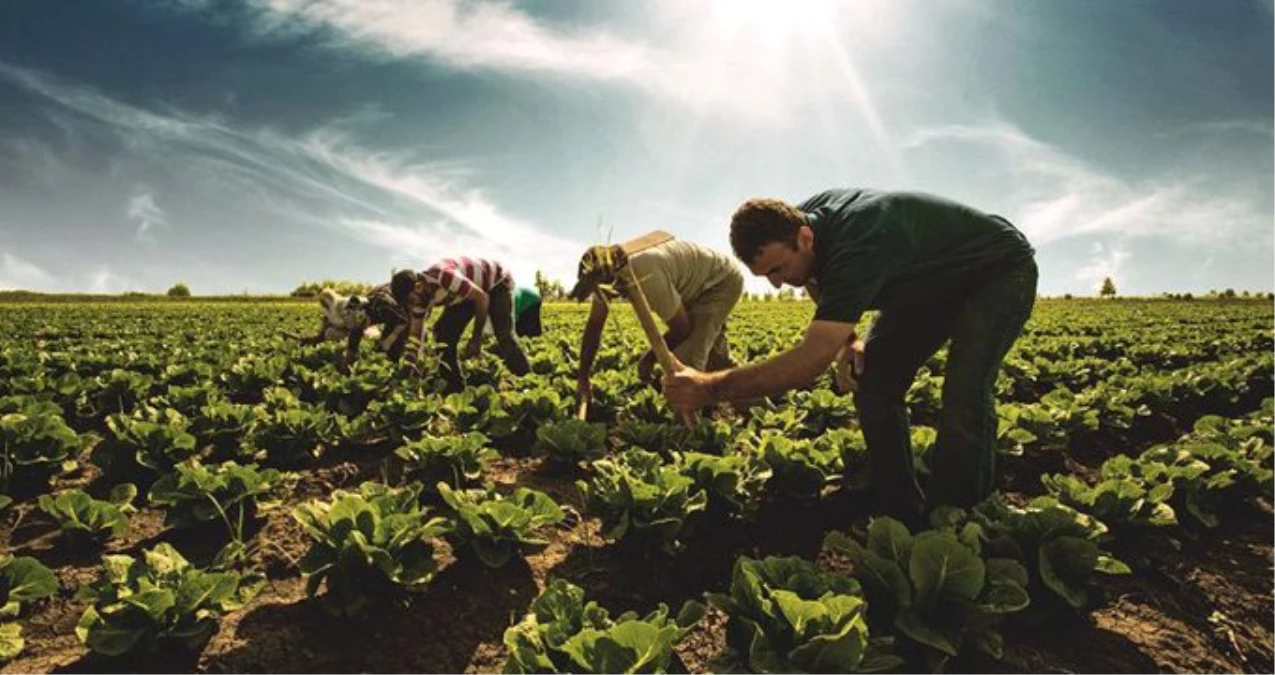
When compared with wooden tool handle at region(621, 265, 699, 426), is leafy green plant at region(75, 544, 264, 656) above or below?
below

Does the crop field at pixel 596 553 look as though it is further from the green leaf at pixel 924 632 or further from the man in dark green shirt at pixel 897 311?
the man in dark green shirt at pixel 897 311

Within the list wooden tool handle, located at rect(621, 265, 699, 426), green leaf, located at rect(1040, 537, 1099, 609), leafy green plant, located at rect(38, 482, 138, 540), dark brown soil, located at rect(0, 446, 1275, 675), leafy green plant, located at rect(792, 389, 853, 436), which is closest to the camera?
dark brown soil, located at rect(0, 446, 1275, 675)

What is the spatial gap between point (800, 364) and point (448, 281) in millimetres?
4950

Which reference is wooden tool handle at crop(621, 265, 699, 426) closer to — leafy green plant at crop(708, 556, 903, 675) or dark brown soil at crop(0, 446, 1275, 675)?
dark brown soil at crop(0, 446, 1275, 675)

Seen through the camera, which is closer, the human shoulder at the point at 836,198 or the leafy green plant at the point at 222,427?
the human shoulder at the point at 836,198

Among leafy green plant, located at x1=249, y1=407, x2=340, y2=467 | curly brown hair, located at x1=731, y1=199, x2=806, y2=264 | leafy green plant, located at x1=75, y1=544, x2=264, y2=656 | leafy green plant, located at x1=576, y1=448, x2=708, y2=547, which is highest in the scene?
curly brown hair, located at x1=731, y1=199, x2=806, y2=264

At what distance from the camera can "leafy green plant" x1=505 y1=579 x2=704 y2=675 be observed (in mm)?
2057

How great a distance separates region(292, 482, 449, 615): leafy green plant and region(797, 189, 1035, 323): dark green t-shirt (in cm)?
209

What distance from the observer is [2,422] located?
14.1ft

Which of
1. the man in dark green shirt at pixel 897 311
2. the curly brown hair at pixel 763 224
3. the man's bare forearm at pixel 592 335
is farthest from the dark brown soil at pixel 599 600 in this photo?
the man's bare forearm at pixel 592 335

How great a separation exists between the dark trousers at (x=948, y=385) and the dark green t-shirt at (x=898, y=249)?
14cm

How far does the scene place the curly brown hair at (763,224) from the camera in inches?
118

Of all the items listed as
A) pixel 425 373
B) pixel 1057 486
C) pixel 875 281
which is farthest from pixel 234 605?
pixel 425 373

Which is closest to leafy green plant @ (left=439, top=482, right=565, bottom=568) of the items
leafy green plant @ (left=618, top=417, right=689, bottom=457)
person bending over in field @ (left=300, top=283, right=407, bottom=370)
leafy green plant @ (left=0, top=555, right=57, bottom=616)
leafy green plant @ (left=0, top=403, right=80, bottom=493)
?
leafy green plant @ (left=0, top=555, right=57, bottom=616)
